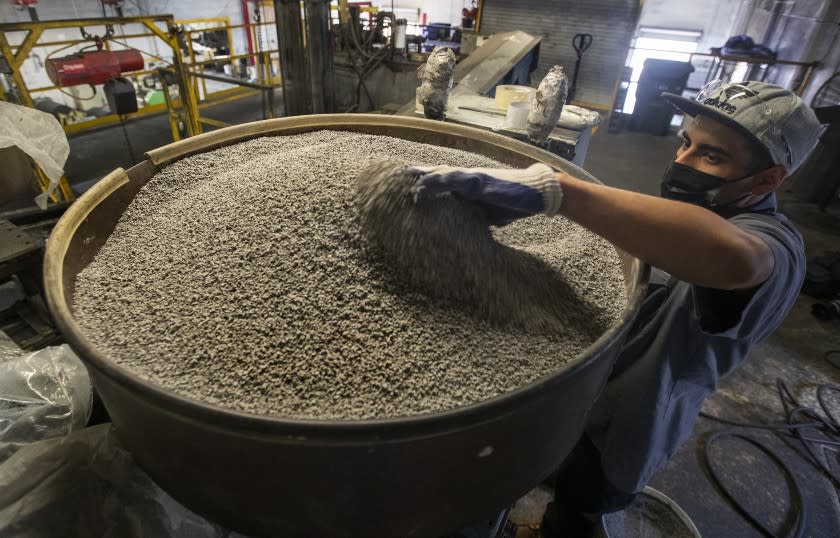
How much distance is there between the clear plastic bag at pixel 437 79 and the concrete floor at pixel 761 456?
74.1 inches

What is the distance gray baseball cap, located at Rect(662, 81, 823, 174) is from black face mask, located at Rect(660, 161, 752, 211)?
0.29ft

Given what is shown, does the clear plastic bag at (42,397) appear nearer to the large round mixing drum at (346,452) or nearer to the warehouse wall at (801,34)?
the large round mixing drum at (346,452)

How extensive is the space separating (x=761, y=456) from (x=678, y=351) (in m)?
1.41

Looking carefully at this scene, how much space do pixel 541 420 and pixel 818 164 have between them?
5.23m

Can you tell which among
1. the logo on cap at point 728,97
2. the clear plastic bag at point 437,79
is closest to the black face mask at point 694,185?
the logo on cap at point 728,97

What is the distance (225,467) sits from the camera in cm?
62

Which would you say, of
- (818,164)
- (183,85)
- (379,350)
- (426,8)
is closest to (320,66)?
(183,85)

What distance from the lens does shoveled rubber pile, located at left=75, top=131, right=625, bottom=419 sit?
69 centimetres

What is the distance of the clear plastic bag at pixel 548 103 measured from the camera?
72.6 inches

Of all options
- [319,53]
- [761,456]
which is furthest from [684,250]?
[319,53]

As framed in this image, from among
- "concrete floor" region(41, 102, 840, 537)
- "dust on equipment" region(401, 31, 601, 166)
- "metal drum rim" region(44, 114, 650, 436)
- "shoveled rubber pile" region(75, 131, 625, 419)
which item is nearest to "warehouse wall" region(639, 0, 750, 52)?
"concrete floor" region(41, 102, 840, 537)

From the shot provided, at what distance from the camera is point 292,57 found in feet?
10.9

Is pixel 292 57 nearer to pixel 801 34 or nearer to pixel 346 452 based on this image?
pixel 346 452

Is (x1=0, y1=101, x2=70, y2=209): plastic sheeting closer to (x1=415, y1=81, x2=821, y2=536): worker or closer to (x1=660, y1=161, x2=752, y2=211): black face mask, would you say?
(x1=415, y1=81, x2=821, y2=536): worker
